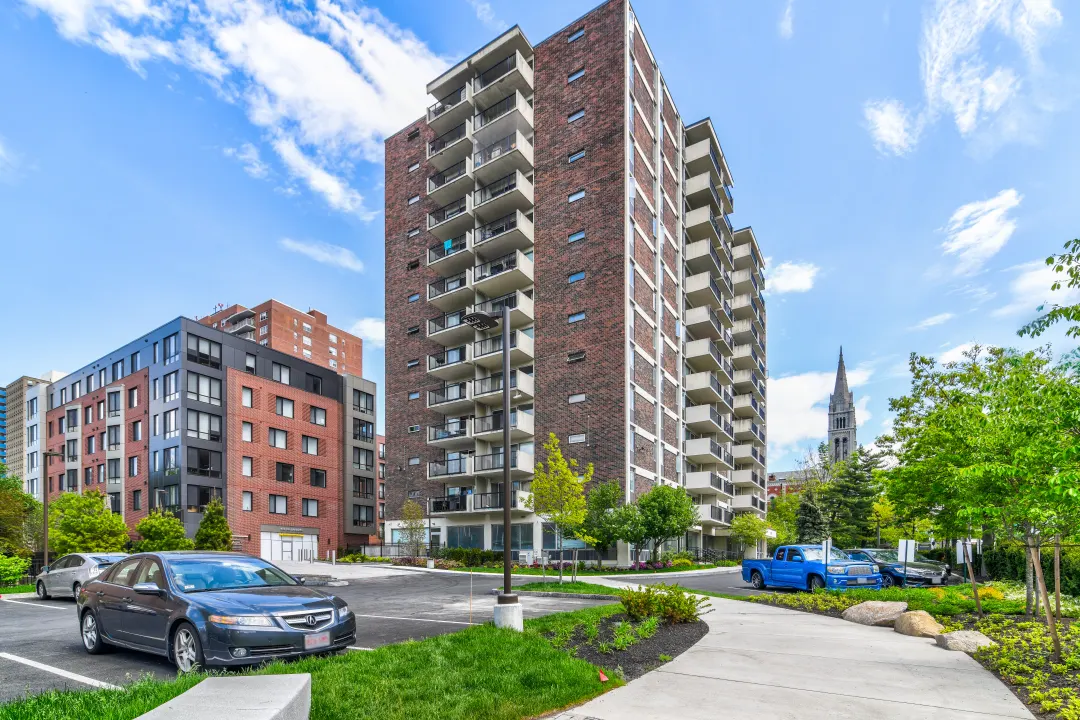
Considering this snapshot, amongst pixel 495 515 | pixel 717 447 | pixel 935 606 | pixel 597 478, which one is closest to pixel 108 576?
pixel 935 606

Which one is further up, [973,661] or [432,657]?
[432,657]

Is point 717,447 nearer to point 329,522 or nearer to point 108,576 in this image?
point 329,522

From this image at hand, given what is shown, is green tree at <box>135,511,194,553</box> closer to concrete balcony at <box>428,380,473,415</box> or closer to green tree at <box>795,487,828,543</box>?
concrete balcony at <box>428,380,473,415</box>

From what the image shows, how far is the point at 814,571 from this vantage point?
21.8 meters

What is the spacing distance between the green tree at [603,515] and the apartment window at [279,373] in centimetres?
3159

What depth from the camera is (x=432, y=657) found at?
8453 mm

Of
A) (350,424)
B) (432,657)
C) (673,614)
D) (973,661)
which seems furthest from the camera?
(350,424)

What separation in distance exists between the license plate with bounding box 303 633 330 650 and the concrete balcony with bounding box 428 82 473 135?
139ft

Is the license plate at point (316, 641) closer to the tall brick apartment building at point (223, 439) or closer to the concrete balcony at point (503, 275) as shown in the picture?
the concrete balcony at point (503, 275)

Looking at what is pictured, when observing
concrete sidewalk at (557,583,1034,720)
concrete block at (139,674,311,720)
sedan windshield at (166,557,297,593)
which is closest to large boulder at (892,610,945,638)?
concrete sidewalk at (557,583,1034,720)

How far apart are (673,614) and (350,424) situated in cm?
5187

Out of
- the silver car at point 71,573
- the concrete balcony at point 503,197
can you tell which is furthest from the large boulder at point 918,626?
the concrete balcony at point 503,197

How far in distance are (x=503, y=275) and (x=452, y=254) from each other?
527cm

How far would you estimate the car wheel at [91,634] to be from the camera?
9961 millimetres
